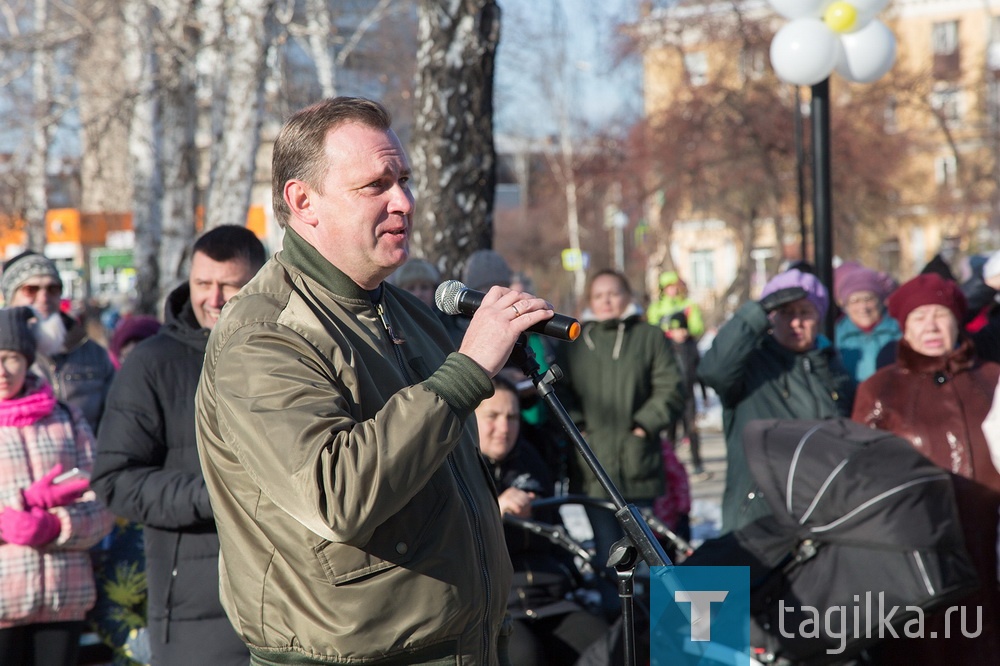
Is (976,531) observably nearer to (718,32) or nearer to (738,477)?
(738,477)

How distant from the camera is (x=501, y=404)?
5031 millimetres

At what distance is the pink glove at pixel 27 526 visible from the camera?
4.08 metres

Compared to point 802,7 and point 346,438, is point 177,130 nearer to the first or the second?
point 802,7

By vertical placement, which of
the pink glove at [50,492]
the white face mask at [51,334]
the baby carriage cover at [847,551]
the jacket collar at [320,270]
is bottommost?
the baby carriage cover at [847,551]

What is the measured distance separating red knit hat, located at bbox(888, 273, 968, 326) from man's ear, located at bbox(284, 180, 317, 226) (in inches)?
145

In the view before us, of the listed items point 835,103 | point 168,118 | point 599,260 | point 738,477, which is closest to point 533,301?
point 738,477

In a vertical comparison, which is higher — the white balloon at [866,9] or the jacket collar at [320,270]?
the white balloon at [866,9]

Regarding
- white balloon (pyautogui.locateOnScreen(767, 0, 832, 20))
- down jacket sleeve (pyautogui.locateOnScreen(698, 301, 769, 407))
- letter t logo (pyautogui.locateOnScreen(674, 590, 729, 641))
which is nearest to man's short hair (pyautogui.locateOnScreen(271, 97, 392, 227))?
letter t logo (pyautogui.locateOnScreen(674, 590, 729, 641))

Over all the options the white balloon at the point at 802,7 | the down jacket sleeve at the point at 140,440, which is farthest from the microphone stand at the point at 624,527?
the white balloon at the point at 802,7

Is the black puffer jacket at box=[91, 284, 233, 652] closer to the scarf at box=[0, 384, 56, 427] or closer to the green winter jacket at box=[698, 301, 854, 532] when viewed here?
the scarf at box=[0, 384, 56, 427]

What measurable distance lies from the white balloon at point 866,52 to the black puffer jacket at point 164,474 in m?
4.69

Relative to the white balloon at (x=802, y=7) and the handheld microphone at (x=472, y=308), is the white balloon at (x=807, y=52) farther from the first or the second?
the handheld microphone at (x=472, y=308)

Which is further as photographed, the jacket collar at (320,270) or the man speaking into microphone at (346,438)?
the jacket collar at (320,270)

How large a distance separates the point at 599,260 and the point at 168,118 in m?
33.6
